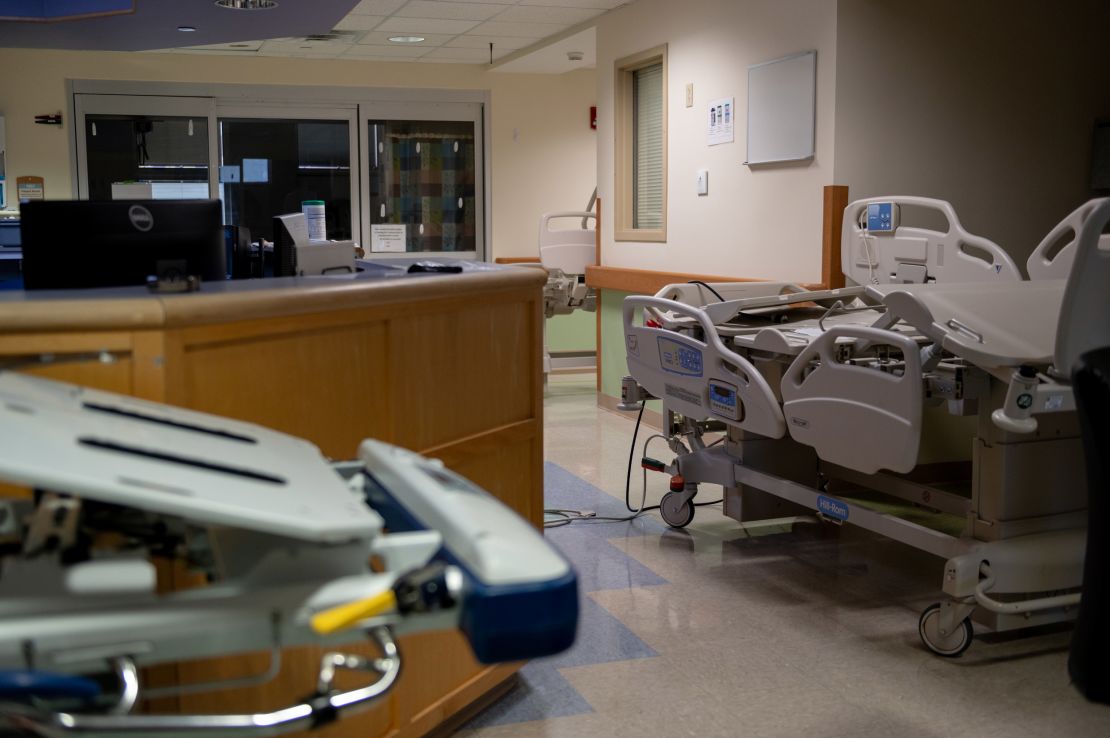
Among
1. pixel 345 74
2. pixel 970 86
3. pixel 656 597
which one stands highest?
pixel 345 74

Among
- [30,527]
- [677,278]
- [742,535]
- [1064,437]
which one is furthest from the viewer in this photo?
[677,278]

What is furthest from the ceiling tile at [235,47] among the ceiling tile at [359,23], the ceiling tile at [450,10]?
the ceiling tile at [450,10]

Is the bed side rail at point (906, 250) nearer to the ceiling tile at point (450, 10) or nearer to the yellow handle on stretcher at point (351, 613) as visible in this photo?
the ceiling tile at point (450, 10)

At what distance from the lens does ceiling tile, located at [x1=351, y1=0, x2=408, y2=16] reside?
7113 mm

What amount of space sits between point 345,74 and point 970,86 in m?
6.02

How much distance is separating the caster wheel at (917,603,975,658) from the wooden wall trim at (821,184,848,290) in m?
2.11

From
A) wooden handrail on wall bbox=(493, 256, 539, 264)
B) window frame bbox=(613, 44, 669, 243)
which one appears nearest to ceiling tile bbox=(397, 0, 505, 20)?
window frame bbox=(613, 44, 669, 243)

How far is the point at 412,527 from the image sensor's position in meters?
1.44

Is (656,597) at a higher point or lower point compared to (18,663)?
lower

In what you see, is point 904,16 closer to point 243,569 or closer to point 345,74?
point 243,569

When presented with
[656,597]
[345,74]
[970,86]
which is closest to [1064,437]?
[656,597]

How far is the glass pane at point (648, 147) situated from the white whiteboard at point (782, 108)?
1.35m

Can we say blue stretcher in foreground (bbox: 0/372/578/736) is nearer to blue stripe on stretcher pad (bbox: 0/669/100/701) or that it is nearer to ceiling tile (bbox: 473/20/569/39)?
blue stripe on stretcher pad (bbox: 0/669/100/701)

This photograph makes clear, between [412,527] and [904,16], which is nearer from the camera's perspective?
[412,527]
